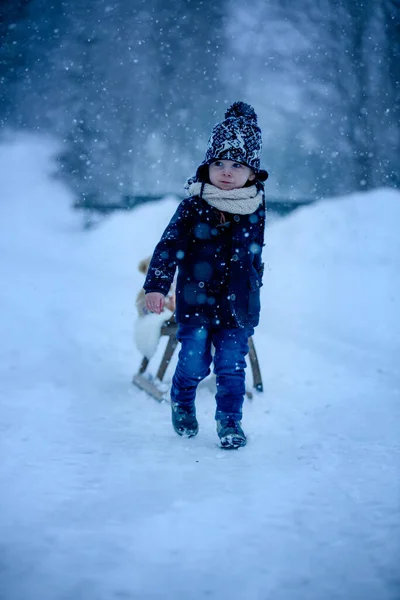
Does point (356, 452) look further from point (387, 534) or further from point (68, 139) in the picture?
point (68, 139)

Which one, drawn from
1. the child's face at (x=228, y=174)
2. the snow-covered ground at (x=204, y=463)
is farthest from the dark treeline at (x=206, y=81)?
the child's face at (x=228, y=174)

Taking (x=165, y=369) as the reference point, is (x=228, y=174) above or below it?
above

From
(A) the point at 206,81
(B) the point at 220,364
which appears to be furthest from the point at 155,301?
(A) the point at 206,81

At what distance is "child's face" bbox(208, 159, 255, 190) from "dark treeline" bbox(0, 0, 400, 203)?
11.3 ft

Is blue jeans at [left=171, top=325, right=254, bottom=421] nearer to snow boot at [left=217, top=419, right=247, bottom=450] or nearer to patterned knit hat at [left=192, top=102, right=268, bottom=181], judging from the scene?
snow boot at [left=217, top=419, right=247, bottom=450]

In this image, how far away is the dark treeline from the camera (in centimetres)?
489

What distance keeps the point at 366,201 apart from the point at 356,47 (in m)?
1.91

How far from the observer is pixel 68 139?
17.9ft

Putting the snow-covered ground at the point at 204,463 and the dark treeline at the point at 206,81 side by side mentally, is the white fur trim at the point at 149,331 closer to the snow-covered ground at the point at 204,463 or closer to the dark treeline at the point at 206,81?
the snow-covered ground at the point at 204,463

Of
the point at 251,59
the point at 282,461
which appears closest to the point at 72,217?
the point at 251,59

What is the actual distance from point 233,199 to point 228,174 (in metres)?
0.14

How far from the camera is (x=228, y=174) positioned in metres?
1.83

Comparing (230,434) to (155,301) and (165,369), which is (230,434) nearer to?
(155,301)

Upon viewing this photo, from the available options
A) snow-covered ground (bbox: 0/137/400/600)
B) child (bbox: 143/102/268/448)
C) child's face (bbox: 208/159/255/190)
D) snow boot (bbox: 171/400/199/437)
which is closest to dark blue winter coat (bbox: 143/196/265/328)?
child (bbox: 143/102/268/448)
